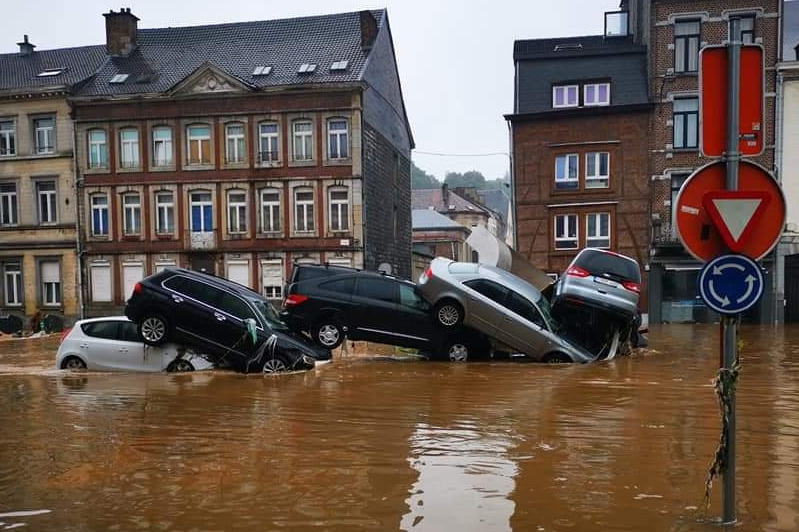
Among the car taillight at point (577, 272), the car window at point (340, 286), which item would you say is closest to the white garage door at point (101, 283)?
the car window at point (340, 286)

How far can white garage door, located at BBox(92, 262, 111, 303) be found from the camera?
30.2 metres

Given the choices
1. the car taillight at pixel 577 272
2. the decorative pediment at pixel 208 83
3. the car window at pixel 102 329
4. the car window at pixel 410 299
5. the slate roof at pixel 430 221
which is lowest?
the car window at pixel 102 329

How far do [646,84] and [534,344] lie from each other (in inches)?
736

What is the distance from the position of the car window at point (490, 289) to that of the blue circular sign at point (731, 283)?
905cm

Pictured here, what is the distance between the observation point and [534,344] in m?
12.8

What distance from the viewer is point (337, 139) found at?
28.5 m

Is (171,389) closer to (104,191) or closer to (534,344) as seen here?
(534,344)

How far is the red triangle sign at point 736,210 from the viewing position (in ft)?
12.5

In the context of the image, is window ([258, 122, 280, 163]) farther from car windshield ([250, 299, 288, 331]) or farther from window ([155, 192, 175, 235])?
car windshield ([250, 299, 288, 331])

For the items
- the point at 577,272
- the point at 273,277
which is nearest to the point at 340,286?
the point at 577,272

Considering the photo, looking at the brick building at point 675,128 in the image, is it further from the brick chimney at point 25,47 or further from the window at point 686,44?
the brick chimney at point 25,47

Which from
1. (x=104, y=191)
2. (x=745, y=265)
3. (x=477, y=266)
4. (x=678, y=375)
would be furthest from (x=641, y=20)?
(x=745, y=265)

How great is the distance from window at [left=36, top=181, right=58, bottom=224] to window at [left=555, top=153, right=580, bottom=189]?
74.8 ft

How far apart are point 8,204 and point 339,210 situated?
1619 cm
